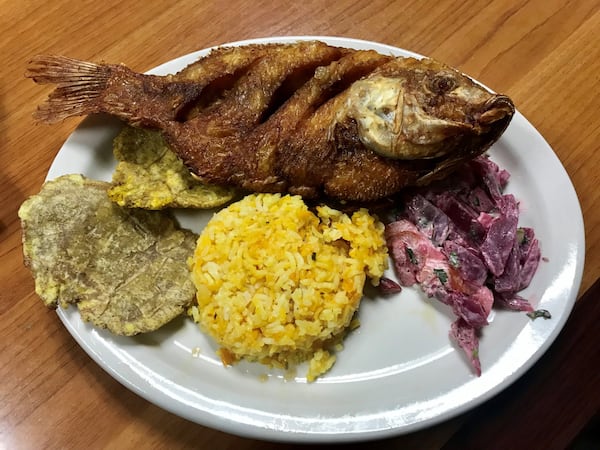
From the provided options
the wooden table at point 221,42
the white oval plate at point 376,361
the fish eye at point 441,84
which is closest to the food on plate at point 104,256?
the white oval plate at point 376,361

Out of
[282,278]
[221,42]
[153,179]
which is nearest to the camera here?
[282,278]

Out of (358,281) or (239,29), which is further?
(239,29)

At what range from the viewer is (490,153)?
2105 millimetres

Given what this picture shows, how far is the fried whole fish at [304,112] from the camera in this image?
1807mm

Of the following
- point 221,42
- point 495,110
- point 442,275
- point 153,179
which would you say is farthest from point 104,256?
point 495,110

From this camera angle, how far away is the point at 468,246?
6.23ft

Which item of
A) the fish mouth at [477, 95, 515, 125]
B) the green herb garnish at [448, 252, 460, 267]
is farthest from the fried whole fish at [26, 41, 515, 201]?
the green herb garnish at [448, 252, 460, 267]

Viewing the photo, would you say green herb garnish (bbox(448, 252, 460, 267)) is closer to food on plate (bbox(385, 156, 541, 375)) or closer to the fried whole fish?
food on plate (bbox(385, 156, 541, 375))

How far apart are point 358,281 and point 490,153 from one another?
765 mm

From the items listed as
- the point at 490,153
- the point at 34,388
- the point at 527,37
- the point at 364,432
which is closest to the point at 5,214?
the point at 34,388

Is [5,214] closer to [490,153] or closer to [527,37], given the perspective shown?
[490,153]

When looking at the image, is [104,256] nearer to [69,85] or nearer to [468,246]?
[69,85]

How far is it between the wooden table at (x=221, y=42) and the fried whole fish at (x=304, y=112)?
0.46m

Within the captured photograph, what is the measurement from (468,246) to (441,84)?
1.79 feet
